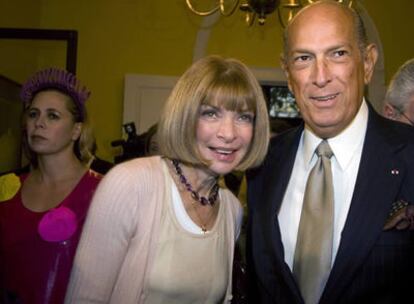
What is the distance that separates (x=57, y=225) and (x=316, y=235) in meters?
1.04

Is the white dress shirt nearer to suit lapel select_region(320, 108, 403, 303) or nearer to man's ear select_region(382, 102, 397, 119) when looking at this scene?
suit lapel select_region(320, 108, 403, 303)

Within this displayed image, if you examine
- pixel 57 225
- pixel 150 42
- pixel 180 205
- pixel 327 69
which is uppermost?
pixel 150 42

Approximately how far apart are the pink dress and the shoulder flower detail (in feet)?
0.41

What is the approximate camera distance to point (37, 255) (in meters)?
1.97

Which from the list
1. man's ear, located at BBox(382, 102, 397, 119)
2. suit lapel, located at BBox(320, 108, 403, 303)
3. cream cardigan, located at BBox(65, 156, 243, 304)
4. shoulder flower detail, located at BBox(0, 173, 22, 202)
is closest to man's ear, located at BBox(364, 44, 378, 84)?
suit lapel, located at BBox(320, 108, 403, 303)

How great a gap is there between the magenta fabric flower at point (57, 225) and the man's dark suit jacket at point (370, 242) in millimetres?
775

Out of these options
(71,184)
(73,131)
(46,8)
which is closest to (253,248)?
(71,184)

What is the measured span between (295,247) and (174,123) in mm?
544

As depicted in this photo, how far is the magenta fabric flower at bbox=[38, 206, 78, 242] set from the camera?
6.48ft

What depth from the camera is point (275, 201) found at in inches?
65.6

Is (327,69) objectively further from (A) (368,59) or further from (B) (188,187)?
(B) (188,187)

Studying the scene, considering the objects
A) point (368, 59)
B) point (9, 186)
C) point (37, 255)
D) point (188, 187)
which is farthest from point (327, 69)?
point (9, 186)

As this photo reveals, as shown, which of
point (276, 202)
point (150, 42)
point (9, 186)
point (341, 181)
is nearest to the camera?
point (341, 181)

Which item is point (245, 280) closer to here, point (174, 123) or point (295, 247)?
point (295, 247)
